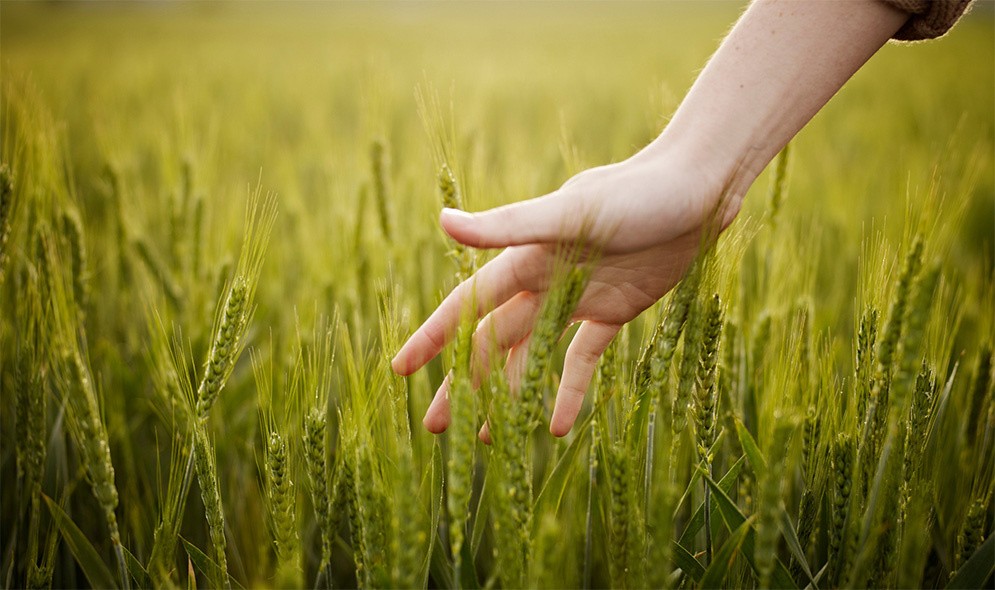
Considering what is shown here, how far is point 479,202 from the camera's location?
4.55 ft

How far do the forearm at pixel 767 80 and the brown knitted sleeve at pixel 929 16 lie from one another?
A: 1.5 inches

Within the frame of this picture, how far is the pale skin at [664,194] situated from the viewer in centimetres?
94

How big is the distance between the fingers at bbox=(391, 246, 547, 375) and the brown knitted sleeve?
2.48ft

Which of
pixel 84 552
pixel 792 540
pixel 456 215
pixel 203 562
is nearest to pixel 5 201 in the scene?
pixel 84 552

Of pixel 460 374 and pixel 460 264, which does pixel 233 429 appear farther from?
pixel 460 374

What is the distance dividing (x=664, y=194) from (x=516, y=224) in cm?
25

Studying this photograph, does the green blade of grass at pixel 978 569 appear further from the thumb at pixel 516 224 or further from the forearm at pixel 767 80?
the thumb at pixel 516 224

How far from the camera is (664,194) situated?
0.98 meters

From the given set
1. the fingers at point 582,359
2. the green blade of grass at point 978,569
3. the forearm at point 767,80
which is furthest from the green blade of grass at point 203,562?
the green blade of grass at point 978,569

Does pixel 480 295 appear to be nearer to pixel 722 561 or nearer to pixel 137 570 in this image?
pixel 722 561

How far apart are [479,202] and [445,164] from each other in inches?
9.4

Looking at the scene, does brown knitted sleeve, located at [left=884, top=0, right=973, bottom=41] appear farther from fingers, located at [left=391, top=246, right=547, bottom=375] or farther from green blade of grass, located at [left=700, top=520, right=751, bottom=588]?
green blade of grass, located at [left=700, top=520, right=751, bottom=588]

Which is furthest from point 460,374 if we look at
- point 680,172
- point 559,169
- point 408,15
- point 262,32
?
point 408,15

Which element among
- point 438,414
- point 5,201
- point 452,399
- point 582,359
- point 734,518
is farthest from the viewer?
point 5,201
